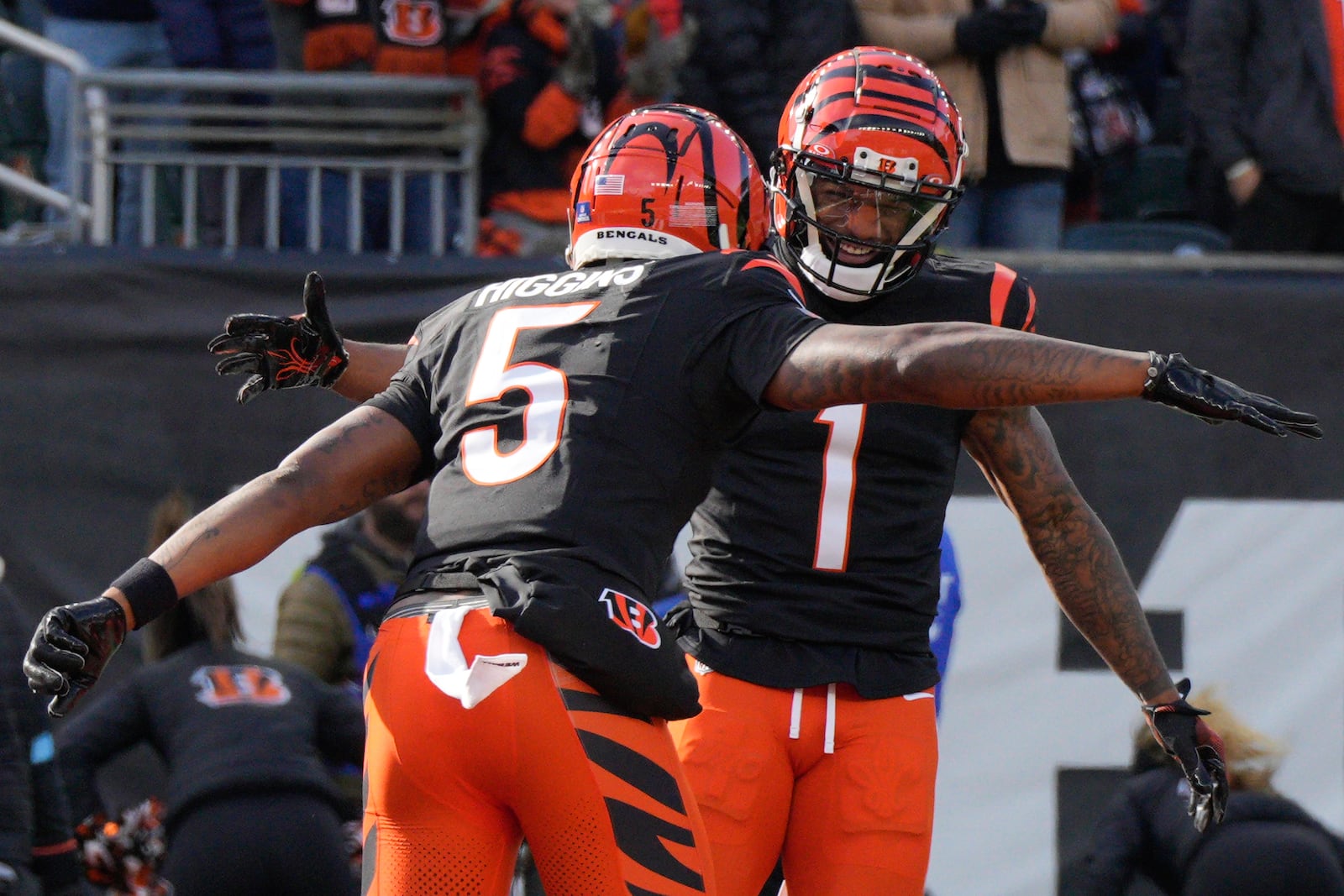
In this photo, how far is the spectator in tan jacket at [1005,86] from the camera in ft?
21.2

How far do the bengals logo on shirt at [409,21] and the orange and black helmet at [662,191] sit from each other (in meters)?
3.50

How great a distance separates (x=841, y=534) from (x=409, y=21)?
3759 millimetres

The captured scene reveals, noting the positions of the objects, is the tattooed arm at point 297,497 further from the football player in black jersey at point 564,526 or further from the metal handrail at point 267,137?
the metal handrail at point 267,137

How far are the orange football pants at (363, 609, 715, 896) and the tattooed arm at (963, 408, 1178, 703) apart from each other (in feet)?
3.47

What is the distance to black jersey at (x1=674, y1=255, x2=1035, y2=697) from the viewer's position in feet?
11.0

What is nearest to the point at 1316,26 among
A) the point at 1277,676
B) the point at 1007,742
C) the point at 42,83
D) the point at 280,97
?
the point at 1277,676

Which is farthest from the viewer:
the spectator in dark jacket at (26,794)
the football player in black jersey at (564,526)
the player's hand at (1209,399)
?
the spectator in dark jacket at (26,794)

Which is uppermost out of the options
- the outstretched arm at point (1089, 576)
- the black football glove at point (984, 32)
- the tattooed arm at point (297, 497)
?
the black football glove at point (984, 32)

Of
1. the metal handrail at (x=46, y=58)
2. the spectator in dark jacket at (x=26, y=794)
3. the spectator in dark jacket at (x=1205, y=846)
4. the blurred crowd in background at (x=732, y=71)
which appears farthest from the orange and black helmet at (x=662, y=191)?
the metal handrail at (x=46, y=58)

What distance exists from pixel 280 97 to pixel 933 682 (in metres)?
4.13

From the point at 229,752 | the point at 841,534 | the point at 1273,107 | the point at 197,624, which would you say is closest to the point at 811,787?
the point at 841,534

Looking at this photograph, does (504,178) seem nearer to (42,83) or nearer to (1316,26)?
(42,83)

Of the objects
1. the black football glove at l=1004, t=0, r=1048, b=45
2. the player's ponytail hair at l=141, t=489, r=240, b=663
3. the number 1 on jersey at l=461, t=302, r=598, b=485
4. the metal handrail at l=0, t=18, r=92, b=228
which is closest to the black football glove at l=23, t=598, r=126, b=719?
the number 1 on jersey at l=461, t=302, r=598, b=485

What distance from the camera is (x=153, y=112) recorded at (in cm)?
629
